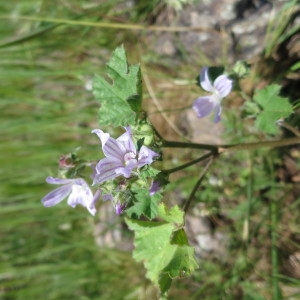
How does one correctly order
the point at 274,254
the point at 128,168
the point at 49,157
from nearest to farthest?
the point at 128,168, the point at 274,254, the point at 49,157

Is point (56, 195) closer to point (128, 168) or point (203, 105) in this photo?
point (128, 168)

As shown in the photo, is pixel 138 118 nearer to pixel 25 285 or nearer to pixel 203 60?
pixel 203 60

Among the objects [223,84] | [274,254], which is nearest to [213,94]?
[223,84]

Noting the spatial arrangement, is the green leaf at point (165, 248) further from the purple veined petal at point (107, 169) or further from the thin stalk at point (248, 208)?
the thin stalk at point (248, 208)

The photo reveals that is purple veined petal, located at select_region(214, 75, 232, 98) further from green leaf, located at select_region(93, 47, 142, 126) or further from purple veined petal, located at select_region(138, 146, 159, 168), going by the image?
purple veined petal, located at select_region(138, 146, 159, 168)

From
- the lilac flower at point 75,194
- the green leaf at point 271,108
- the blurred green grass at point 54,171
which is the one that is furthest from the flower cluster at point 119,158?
the blurred green grass at point 54,171

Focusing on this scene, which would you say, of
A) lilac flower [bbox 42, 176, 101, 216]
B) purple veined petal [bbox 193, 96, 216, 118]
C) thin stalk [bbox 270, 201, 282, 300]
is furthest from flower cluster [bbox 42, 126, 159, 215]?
thin stalk [bbox 270, 201, 282, 300]

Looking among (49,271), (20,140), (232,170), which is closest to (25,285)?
(49,271)
